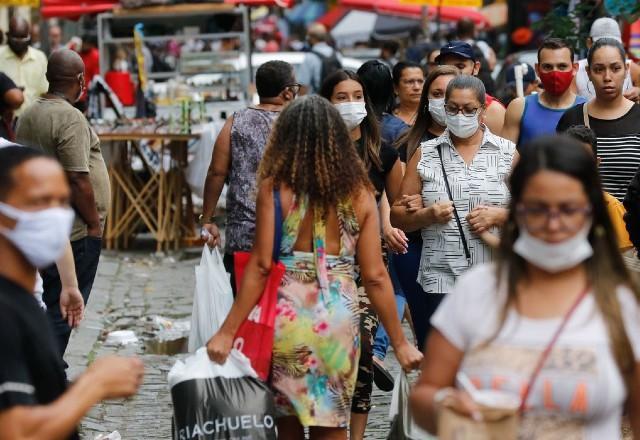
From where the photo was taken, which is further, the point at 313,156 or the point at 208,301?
the point at 208,301

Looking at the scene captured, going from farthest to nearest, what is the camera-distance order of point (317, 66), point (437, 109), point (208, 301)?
point (317, 66), point (437, 109), point (208, 301)

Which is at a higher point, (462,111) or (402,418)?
(462,111)

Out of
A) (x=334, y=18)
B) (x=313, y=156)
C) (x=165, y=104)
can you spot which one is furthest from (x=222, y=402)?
(x=334, y=18)

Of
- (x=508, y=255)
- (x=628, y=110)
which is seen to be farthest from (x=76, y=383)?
(x=628, y=110)

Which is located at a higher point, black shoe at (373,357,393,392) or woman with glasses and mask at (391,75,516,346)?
woman with glasses and mask at (391,75,516,346)

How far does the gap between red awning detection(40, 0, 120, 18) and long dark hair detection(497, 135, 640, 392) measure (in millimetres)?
15159

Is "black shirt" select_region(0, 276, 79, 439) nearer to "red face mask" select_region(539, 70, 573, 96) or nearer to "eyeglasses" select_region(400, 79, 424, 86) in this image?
"red face mask" select_region(539, 70, 573, 96)

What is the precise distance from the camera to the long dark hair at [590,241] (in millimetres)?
3521

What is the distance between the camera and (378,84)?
837cm

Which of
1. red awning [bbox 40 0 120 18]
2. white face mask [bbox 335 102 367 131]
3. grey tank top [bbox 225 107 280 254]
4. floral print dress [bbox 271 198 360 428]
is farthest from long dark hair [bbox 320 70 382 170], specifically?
red awning [bbox 40 0 120 18]

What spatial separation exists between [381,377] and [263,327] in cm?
243

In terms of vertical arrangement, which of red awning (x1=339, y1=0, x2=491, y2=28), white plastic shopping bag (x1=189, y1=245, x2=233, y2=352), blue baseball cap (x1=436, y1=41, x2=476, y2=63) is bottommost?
white plastic shopping bag (x1=189, y1=245, x2=233, y2=352)

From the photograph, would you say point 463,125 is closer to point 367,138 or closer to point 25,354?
point 367,138

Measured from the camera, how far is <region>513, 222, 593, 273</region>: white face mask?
11.6ft
